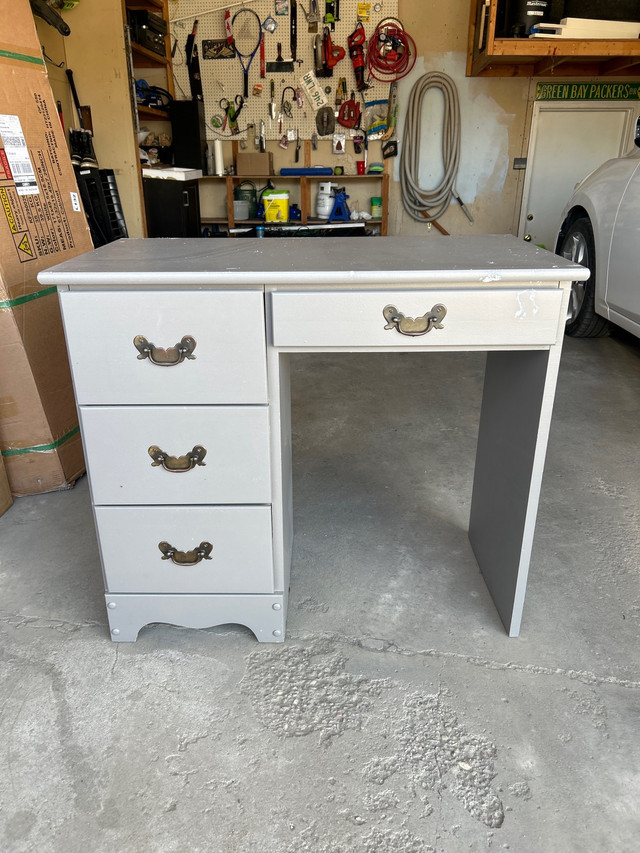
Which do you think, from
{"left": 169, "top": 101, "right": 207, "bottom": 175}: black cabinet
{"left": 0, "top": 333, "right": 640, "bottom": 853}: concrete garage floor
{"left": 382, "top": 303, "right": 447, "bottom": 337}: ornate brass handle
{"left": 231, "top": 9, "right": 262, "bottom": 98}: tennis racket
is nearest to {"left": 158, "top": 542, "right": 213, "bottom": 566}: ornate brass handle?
{"left": 0, "top": 333, "right": 640, "bottom": 853}: concrete garage floor

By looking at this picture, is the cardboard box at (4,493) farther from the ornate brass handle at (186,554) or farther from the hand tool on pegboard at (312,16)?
the hand tool on pegboard at (312,16)

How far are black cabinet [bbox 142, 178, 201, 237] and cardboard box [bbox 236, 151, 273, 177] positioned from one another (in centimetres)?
81

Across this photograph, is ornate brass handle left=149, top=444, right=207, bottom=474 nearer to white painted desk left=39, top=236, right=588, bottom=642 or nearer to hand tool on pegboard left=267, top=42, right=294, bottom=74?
white painted desk left=39, top=236, right=588, bottom=642

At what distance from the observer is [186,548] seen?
1.45m

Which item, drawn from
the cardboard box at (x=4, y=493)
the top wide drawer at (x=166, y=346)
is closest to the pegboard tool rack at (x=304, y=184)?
the cardboard box at (x=4, y=493)

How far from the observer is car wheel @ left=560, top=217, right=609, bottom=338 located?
360 cm

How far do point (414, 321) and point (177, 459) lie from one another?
0.58 metres

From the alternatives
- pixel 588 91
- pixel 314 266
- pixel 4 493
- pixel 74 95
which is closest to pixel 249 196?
pixel 74 95

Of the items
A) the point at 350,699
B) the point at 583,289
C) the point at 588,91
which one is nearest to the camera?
the point at 350,699

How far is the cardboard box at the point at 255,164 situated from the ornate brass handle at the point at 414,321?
13.9 feet

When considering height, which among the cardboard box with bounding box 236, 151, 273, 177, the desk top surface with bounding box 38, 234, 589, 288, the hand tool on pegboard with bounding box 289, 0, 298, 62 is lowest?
the desk top surface with bounding box 38, 234, 589, 288

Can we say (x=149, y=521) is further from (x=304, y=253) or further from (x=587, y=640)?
(x=587, y=640)

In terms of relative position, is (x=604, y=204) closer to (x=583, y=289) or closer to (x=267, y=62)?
(x=583, y=289)

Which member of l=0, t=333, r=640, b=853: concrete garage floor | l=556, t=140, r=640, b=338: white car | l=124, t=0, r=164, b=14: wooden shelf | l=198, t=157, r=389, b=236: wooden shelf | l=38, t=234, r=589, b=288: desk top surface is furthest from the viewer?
l=198, t=157, r=389, b=236: wooden shelf
